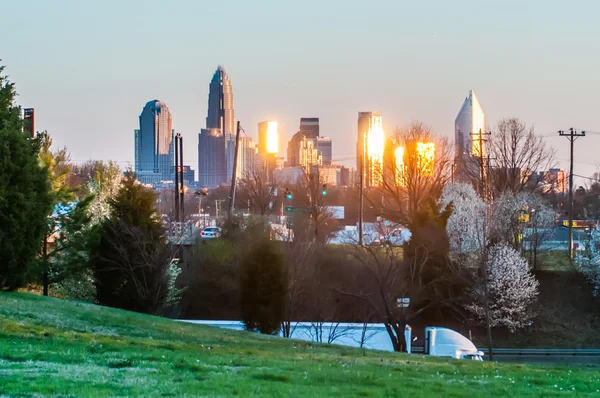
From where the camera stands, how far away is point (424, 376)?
14344mm

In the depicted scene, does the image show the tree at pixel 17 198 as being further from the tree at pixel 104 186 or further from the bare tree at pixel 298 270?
the tree at pixel 104 186

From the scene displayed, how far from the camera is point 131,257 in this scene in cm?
3466

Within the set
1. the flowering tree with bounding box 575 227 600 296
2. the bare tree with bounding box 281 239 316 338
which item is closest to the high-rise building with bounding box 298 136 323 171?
the flowering tree with bounding box 575 227 600 296

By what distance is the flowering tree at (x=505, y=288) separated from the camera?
45.7m

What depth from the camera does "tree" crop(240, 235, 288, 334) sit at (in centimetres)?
3259

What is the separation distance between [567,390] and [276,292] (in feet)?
66.4

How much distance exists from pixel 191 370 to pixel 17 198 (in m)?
14.3

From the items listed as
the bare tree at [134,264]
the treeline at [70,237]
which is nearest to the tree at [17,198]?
the treeline at [70,237]

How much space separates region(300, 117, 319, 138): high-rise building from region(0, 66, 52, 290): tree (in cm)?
16105

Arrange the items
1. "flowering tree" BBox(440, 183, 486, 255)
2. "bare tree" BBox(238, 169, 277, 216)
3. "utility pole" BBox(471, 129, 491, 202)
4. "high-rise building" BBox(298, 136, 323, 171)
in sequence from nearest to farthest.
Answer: "flowering tree" BBox(440, 183, 486, 255), "utility pole" BBox(471, 129, 491, 202), "bare tree" BBox(238, 169, 277, 216), "high-rise building" BBox(298, 136, 323, 171)

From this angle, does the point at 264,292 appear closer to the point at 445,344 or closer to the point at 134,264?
the point at 134,264

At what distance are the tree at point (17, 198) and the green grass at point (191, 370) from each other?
15.6 ft

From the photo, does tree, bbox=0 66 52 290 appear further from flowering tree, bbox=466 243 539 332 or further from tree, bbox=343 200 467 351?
flowering tree, bbox=466 243 539 332

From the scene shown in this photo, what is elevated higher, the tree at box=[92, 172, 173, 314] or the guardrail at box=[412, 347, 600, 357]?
the tree at box=[92, 172, 173, 314]
